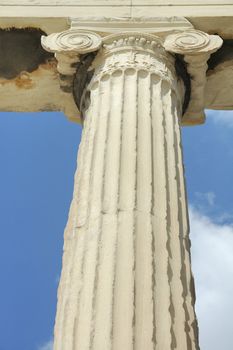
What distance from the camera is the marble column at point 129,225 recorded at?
19734 millimetres

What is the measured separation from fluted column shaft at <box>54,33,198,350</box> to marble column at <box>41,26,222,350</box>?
1.5 inches

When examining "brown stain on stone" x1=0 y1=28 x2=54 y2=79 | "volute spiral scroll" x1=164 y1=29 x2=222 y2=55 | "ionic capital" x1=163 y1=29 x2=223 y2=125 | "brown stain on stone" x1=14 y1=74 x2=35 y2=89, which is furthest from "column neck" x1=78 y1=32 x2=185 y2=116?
"brown stain on stone" x1=14 y1=74 x2=35 y2=89

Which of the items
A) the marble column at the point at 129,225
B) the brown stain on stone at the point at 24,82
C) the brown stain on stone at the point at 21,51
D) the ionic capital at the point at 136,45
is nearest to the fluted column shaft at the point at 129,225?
the marble column at the point at 129,225

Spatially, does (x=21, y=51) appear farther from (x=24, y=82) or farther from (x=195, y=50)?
(x=195, y=50)

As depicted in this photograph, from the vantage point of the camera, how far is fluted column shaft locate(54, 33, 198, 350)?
1973 cm

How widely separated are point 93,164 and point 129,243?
17.0 ft

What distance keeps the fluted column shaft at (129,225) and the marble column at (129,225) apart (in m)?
0.04

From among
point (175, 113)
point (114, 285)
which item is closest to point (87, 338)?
→ point (114, 285)

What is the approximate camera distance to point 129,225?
22.7 metres

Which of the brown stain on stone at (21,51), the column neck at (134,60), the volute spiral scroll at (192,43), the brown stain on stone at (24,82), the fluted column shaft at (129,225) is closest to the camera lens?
the fluted column shaft at (129,225)

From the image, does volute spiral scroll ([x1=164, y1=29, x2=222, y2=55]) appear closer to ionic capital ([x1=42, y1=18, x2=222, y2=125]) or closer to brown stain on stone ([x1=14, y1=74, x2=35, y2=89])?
ionic capital ([x1=42, y1=18, x2=222, y2=125])

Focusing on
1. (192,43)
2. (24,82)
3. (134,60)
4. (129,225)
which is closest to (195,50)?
(192,43)

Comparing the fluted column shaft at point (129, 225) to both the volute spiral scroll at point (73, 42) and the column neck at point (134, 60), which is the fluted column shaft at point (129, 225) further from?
the volute spiral scroll at point (73, 42)

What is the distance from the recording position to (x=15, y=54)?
1476 inches
